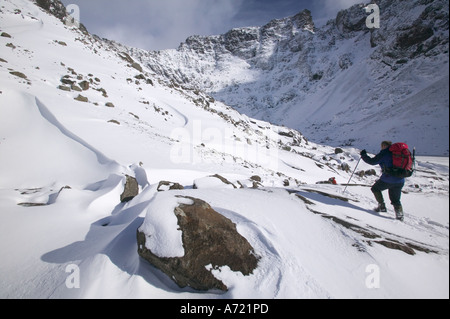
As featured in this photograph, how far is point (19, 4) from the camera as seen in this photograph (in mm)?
23906

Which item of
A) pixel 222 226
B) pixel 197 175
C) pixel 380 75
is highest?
pixel 380 75

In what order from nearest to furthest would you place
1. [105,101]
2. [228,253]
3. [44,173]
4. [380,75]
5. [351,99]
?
[228,253] → [44,173] → [105,101] → [380,75] → [351,99]

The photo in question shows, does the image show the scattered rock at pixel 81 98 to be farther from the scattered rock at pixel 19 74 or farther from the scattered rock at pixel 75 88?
the scattered rock at pixel 19 74

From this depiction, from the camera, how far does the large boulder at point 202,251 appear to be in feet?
6.97

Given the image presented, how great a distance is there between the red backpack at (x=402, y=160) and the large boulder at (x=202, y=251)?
8.09 feet

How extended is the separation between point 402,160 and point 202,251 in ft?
10.0

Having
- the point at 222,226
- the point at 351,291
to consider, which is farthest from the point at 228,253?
the point at 351,291

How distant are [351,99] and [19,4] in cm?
5118

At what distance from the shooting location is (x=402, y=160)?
2.83 meters

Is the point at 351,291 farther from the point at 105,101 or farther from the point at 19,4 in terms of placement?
the point at 19,4

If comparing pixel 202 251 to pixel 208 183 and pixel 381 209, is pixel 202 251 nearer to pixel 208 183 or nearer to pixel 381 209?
pixel 208 183

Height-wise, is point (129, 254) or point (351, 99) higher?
point (351, 99)

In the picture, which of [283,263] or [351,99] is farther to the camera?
[351,99]

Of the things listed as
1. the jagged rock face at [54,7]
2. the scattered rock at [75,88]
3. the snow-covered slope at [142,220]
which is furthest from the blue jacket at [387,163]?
the jagged rock face at [54,7]
